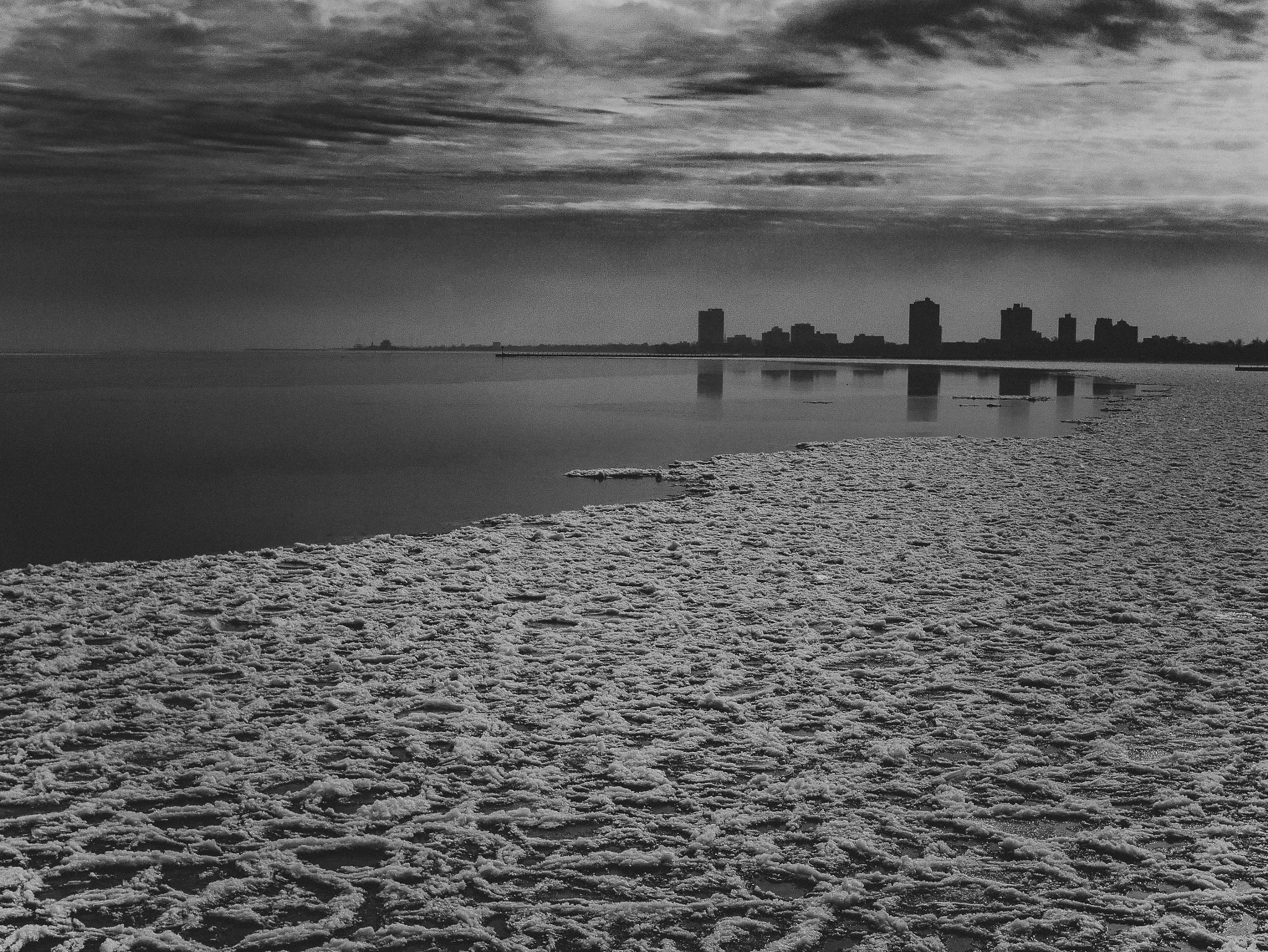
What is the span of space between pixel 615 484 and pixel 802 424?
15.5 metres

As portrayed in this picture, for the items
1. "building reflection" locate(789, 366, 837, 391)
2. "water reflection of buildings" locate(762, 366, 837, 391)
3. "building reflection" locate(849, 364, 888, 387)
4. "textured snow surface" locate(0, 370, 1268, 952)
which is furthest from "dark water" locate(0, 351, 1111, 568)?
"water reflection of buildings" locate(762, 366, 837, 391)

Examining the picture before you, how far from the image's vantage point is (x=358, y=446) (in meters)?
25.9

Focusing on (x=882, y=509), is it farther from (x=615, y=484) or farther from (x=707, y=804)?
(x=707, y=804)

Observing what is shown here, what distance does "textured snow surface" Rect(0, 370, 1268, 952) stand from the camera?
4.08 m

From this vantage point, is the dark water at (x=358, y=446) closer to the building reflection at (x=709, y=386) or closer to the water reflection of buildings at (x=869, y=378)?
the building reflection at (x=709, y=386)

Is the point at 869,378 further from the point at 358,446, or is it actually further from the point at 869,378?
the point at 358,446

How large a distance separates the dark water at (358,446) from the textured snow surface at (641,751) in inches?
156

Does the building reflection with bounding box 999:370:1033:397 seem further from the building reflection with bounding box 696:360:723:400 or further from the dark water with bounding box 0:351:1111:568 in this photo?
the building reflection with bounding box 696:360:723:400

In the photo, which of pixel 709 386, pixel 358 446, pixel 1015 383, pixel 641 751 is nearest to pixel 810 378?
pixel 1015 383

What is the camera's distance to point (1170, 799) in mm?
4965

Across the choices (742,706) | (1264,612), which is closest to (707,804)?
(742,706)

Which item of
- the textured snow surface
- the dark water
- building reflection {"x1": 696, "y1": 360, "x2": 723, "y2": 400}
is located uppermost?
building reflection {"x1": 696, "y1": 360, "x2": 723, "y2": 400}

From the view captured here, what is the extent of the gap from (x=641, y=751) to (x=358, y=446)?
→ 71.1ft

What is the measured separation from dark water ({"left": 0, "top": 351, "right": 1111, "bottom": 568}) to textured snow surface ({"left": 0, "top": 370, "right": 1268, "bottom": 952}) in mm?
3956
